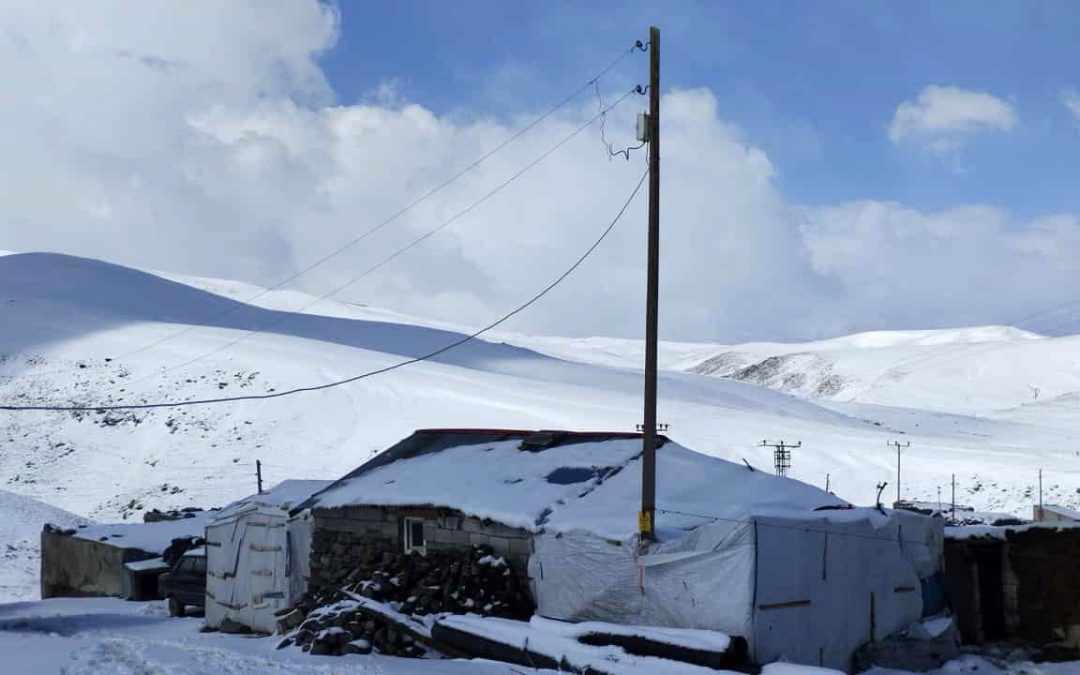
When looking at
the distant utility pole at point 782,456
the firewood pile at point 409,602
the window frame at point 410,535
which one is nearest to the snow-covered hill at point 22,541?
the window frame at point 410,535

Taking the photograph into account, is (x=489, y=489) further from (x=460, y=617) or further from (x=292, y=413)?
(x=292, y=413)

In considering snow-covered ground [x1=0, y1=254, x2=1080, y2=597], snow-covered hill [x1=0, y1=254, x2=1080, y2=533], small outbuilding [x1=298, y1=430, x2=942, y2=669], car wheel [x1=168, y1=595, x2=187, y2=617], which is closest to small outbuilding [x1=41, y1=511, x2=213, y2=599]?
car wheel [x1=168, y1=595, x2=187, y2=617]

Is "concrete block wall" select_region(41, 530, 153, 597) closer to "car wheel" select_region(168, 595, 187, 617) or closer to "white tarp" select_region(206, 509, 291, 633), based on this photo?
"car wheel" select_region(168, 595, 187, 617)

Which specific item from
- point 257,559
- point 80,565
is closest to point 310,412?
point 80,565

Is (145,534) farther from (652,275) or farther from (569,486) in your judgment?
(652,275)

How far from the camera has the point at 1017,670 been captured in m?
18.3

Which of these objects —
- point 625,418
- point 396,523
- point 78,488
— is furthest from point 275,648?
point 625,418

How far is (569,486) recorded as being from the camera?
18406 millimetres

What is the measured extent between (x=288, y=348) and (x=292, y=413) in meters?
18.5

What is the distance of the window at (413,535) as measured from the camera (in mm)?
19641

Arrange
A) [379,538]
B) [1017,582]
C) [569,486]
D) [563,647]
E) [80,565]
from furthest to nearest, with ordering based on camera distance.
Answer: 1. [80,565]
2. [1017,582]
3. [379,538]
4. [569,486]
5. [563,647]

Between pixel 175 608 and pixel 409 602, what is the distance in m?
11.1

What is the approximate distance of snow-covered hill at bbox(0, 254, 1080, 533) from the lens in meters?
50.4

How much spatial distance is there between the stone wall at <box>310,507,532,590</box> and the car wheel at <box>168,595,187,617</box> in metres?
6.27
